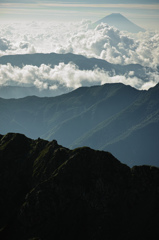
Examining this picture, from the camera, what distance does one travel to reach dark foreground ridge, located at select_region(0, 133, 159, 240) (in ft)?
473

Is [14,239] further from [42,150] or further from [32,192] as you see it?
[42,150]

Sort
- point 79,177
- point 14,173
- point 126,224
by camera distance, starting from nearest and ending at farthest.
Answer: point 126,224 → point 79,177 → point 14,173

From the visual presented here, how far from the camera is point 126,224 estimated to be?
147125 mm

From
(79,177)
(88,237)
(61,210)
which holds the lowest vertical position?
(88,237)

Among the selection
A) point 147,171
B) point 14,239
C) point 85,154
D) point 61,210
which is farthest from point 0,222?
point 147,171

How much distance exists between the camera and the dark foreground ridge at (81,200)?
144 meters

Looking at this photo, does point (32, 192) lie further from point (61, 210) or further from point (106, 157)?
point (106, 157)

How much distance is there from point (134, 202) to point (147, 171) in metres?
15.6

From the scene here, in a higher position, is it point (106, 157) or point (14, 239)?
point (106, 157)

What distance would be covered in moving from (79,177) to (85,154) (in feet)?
39.6

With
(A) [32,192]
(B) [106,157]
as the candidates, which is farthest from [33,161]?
(B) [106,157]

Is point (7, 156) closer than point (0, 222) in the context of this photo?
No

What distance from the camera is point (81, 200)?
152 m

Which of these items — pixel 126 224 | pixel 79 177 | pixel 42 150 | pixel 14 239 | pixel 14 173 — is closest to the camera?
pixel 14 239
